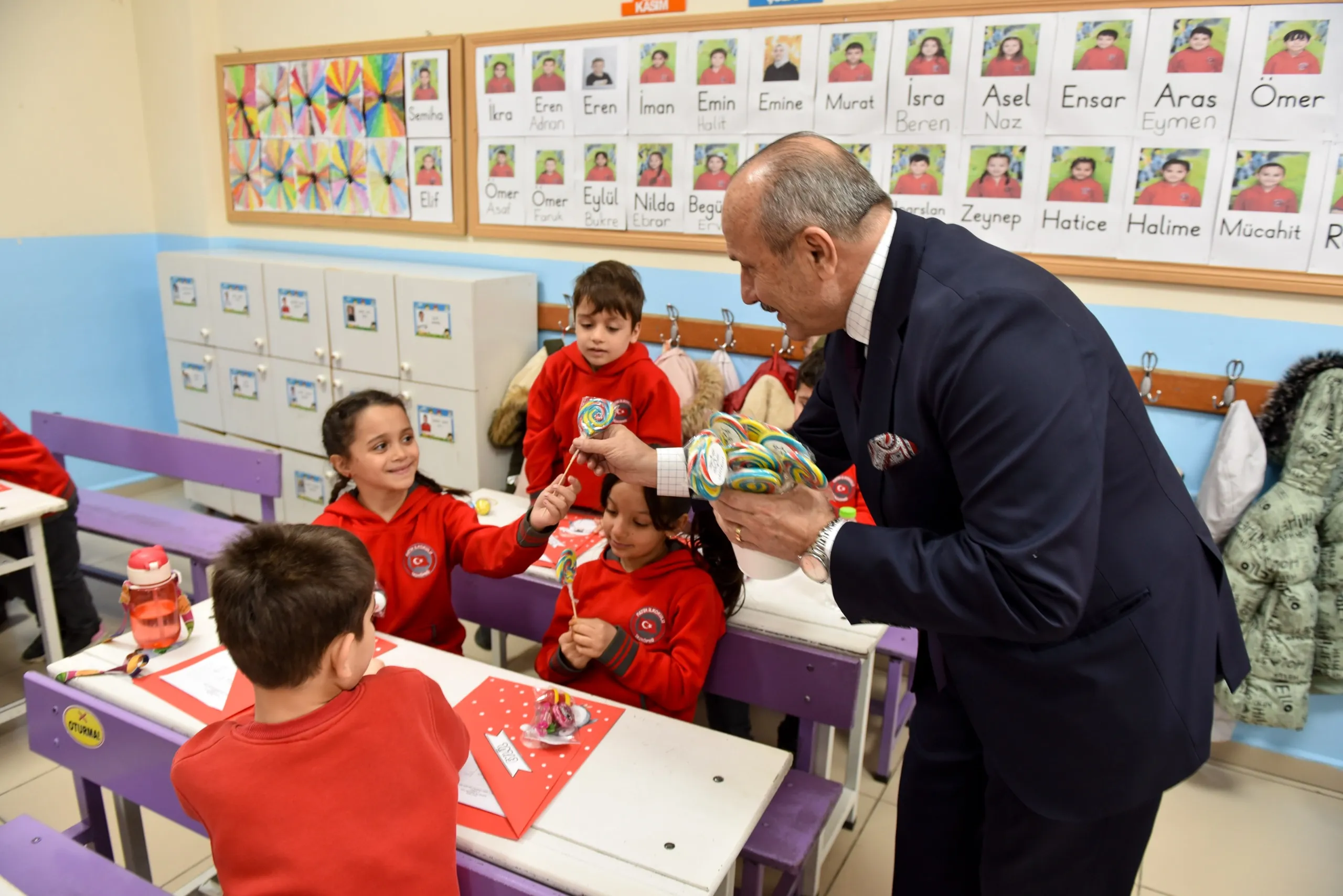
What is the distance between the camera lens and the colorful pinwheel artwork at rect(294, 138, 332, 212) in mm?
4242

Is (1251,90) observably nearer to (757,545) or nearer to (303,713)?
(757,545)

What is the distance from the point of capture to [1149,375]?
2725mm

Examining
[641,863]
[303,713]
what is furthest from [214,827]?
[641,863]

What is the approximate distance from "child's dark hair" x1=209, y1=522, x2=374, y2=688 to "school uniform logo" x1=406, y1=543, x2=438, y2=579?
80cm

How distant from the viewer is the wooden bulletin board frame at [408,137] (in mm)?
3752

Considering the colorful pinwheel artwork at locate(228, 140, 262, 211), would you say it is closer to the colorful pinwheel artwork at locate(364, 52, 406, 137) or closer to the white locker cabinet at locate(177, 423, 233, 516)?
the colorful pinwheel artwork at locate(364, 52, 406, 137)

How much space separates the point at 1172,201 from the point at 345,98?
350cm

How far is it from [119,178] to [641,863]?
4863mm

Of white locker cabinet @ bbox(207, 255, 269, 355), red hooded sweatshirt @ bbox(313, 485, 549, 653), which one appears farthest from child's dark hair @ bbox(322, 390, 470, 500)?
white locker cabinet @ bbox(207, 255, 269, 355)

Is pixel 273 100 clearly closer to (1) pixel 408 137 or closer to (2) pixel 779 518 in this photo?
(1) pixel 408 137

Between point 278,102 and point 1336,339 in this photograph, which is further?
point 278,102

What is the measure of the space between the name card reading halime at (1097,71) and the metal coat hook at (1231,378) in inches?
30.5

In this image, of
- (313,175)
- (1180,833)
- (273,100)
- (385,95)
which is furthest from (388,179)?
(1180,833)

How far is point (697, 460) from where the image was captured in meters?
1.28
